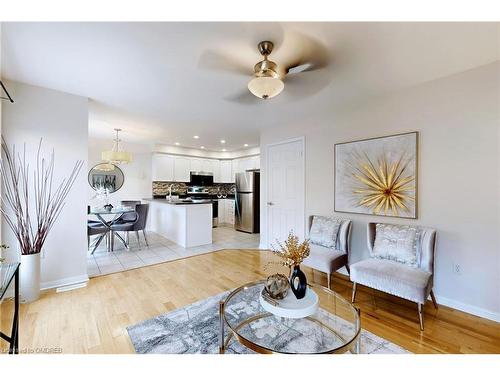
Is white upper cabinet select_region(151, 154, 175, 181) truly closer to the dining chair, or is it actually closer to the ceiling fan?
the dining chair

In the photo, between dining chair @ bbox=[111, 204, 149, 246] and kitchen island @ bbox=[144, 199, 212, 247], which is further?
kitchen island @ bbox=[144, 199, 212, 247]

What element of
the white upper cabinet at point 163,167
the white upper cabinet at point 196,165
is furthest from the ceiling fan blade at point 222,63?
the white upper cabinet at point 196,165

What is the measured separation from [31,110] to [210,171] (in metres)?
5.00

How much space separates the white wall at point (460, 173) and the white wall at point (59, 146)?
3.75 metres

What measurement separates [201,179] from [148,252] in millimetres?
3379

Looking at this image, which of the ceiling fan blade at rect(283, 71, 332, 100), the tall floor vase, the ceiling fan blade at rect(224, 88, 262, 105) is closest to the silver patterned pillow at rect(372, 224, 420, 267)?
the ceiling fan blade at rect(283, 71, 332, 100)

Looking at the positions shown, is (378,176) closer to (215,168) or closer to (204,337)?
(204,337)

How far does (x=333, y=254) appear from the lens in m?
2.68

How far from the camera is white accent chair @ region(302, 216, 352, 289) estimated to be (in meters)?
2.59

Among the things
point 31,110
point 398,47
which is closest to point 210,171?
point 31,110

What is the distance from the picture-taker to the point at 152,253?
3.99m

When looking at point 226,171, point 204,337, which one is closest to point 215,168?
point 226,171

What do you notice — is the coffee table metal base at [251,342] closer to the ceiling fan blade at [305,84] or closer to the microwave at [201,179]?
the ceiling fan blade at [305,84]

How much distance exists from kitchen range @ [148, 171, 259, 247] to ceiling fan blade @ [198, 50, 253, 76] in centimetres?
290
